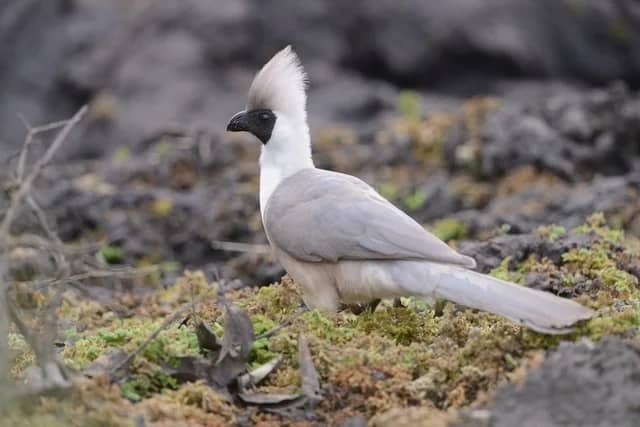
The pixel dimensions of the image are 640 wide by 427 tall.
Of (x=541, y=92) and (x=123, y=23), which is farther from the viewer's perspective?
(x=123, y=23)

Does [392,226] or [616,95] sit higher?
[392,226]

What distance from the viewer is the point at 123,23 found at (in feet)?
58.4

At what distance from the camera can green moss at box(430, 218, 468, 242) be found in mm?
9914

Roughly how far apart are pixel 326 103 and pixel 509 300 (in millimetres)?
11342

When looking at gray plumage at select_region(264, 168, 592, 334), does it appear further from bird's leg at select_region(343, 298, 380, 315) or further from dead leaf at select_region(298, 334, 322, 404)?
dead leaf at select_region(298, 334, 322, 404)

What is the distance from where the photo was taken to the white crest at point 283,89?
274 inches

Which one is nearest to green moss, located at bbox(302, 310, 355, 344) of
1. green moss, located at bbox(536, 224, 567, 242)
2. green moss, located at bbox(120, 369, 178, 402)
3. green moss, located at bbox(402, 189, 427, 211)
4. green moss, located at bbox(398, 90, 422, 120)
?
green moss, located at bbox(120, 369, 178, 402)

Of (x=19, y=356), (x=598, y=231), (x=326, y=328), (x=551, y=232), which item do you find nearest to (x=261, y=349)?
(x=326, y=328)

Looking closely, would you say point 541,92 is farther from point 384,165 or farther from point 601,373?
point 601,373

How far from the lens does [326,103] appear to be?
16375 millimetres

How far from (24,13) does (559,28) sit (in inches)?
326

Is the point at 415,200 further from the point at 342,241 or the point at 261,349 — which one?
the point at 261,349

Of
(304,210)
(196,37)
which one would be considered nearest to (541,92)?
(196,37)

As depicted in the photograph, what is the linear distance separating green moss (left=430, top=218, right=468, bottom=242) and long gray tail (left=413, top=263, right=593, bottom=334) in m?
4.25
